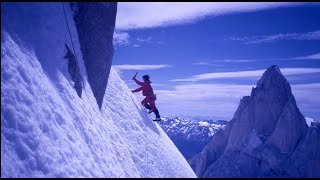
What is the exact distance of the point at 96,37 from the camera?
15.1 meters

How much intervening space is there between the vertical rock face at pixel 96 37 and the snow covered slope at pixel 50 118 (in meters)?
0.48

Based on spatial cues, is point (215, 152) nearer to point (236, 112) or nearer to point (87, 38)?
point (236, 112)

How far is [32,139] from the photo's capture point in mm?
8992

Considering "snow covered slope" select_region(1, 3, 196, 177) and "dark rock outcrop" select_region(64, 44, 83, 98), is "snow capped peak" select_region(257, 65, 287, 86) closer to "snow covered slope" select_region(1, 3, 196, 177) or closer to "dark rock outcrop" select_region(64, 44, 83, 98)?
"snow covered slope" select_region(1, 3, 196, 177)

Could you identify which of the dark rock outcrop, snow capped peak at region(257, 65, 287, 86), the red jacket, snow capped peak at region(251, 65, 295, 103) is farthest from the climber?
snow capped peak at region(257, 65, 287, 86)

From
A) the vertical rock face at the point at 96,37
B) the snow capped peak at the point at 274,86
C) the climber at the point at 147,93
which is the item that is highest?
the snow capped peak at the point at 274,86

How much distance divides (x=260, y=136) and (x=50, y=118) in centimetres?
9905

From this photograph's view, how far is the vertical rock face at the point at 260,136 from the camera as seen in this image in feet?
306

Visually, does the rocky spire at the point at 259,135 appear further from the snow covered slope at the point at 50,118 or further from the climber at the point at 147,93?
the snow covered slope at the point at 50,118

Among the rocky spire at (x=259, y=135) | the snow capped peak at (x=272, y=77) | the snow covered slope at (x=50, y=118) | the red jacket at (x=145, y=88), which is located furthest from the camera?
the snow capped peak at (x=272, y=77)

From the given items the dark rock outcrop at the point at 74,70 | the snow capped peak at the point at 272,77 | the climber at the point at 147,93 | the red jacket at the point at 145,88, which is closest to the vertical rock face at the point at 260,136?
the snow capped peak at the point at 272,77

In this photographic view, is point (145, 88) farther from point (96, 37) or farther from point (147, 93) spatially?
point (96, 37)

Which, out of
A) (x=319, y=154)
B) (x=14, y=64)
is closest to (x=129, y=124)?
(x=14, y=64)

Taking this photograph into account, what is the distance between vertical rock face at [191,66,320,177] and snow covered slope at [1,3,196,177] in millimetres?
85757
